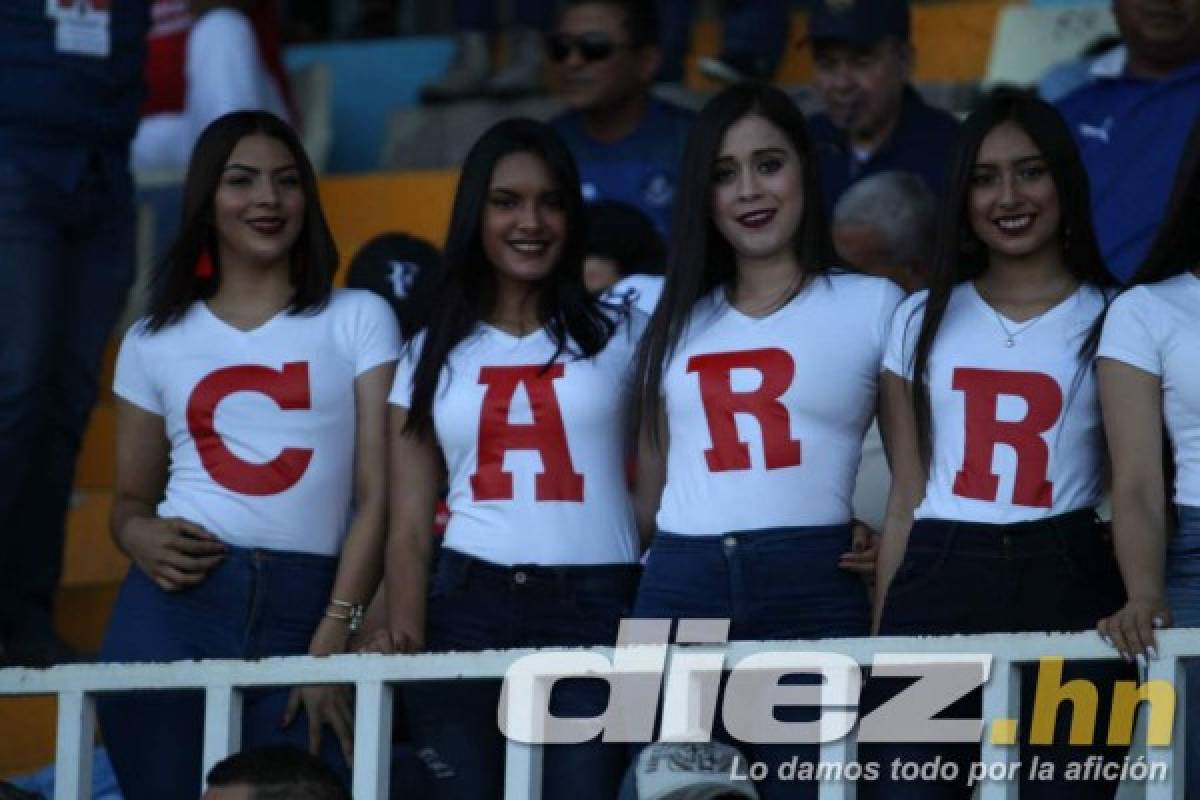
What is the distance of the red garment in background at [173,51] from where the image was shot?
27.4 ft

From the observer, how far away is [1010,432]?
4336mm

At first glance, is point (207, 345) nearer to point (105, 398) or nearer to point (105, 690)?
point (105, 690)

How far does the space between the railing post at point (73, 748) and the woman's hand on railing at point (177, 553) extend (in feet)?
0.94

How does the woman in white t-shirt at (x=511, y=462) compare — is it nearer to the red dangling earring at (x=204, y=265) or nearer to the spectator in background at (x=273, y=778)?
the red dangling earring at (x=204, y=265)

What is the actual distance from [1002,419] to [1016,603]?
1.10 feet

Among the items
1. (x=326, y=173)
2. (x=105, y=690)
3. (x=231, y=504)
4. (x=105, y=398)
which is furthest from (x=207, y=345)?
(x=326, y=173)

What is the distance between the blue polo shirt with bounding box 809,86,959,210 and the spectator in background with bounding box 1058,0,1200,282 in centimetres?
34

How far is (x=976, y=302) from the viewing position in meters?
4.52

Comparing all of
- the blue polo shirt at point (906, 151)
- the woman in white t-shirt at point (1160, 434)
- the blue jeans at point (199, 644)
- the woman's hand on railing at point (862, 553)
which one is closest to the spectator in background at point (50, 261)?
the blue jeans at point (199, 644)

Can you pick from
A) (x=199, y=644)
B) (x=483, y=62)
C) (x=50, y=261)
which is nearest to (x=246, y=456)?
(x=199, y=644)

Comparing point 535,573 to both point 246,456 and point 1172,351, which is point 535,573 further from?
point 1172,351

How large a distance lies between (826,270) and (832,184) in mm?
1987

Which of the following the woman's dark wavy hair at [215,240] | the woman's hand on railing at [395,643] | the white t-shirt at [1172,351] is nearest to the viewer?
the white t-shirt at [1172,351]

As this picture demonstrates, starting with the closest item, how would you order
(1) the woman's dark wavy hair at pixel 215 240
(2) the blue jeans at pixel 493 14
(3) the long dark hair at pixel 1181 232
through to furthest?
(3) the long dark hair at pixel 1181 232
(1) the woman's dark wavy hair at pixel 215 240
(2) the blue jeans at pixel 493 14
